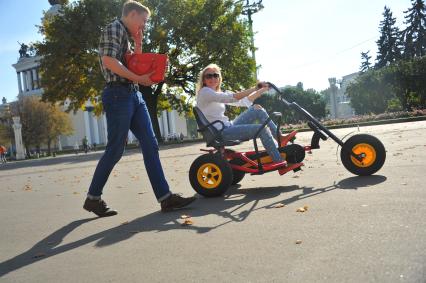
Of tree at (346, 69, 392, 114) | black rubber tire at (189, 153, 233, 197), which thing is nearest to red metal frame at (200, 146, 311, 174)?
black rubber tire at (189, 153, 233, 197)

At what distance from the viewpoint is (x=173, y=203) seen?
16.4 feet

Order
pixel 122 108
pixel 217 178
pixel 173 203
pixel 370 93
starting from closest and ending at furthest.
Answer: pixel 122 108, pixel 173 203, pixel 217 178, pixel 370 93

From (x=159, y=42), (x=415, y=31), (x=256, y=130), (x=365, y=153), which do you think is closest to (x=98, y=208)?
(x=256, y=130)

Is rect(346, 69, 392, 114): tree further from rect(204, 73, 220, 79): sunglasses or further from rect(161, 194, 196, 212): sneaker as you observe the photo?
rect(161, 194, 196, 212): sneaker

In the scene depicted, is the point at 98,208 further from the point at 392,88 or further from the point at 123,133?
the point at 392,88

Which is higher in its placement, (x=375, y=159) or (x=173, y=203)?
(x=375, y=159)

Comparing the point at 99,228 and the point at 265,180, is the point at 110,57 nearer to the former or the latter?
the point at 99,228

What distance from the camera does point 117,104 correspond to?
15.9 ft

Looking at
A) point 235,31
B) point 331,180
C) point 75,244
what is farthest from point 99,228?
point 235,31

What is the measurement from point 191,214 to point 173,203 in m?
0.32

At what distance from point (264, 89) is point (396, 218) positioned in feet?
8.70

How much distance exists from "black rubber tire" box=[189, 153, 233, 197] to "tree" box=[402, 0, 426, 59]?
64385mm

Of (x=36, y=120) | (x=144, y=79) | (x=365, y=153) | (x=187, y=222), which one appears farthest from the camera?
(x=36, y=120)

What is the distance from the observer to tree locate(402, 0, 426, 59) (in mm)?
64938
